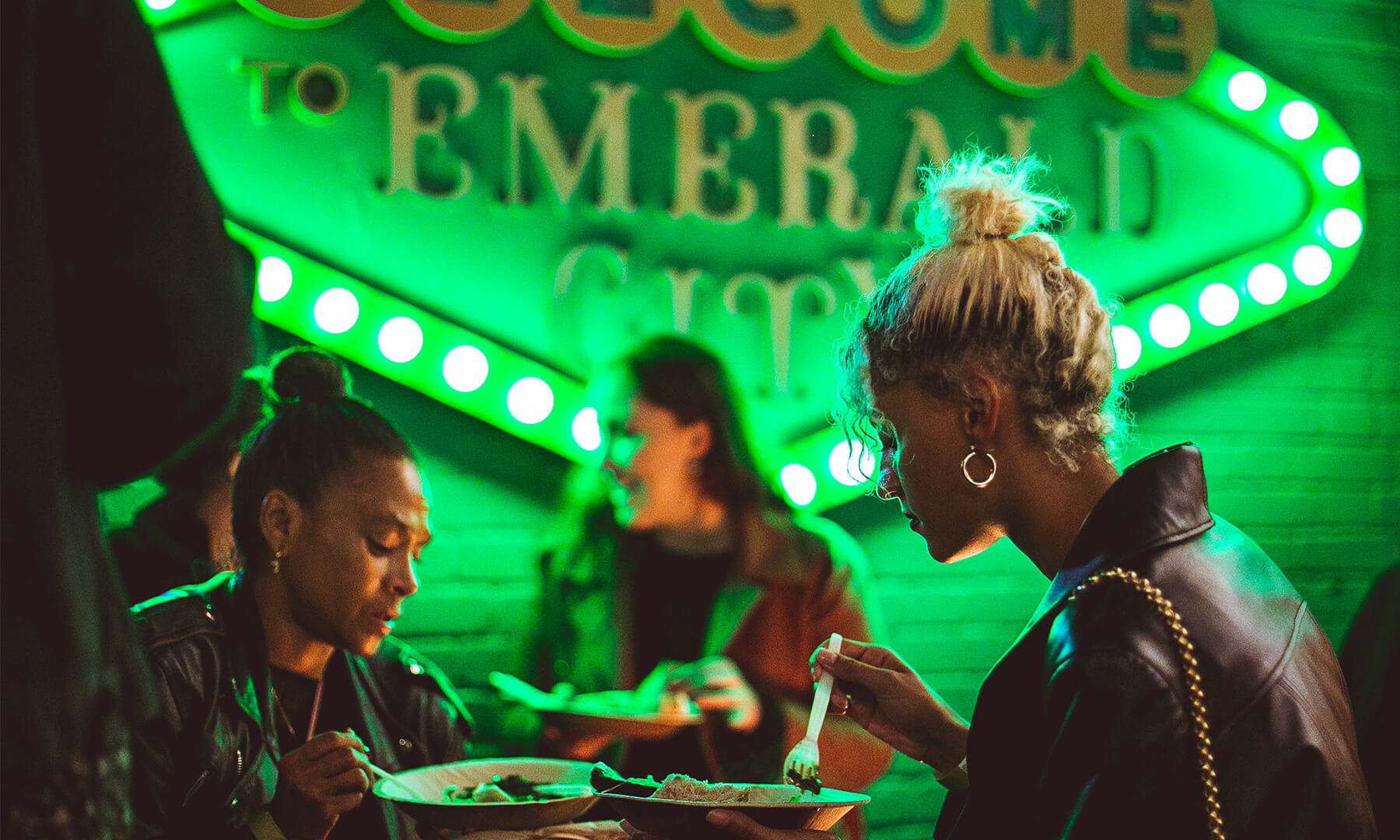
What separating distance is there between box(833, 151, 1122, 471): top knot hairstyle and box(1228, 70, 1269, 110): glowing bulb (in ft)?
8.51

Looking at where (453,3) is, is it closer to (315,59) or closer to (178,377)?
A: (315,59)

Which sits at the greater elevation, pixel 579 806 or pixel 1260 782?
pixel 1260 782

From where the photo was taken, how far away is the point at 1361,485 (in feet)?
12.0

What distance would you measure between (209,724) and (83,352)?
3.40 ft

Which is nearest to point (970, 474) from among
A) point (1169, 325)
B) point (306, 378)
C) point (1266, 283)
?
point (306, 378)

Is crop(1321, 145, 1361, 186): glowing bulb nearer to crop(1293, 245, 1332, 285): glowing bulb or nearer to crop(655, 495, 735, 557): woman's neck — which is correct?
crop(1293, 245, 1332, 285): glowing bulb

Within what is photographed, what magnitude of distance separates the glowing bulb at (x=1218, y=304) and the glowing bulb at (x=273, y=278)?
2510 mm

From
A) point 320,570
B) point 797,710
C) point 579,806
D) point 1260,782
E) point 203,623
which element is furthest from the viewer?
point 797,710

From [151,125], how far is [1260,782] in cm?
109

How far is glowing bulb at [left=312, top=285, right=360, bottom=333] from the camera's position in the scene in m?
2.82

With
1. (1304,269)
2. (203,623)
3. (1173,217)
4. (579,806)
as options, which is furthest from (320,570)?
(1304,269)

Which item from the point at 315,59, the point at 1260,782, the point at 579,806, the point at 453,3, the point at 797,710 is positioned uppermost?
the point at 453,3

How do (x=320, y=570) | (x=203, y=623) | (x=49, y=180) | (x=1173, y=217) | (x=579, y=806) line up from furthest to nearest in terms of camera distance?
(x=1173, y=217) → (x=320, y=570) → (x=203, y=623) → (x=579, y=806) → (x=49, y=180)

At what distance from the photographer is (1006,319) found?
1.29m
